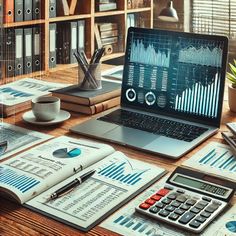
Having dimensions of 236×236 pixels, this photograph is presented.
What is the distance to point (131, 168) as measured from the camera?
1275mm

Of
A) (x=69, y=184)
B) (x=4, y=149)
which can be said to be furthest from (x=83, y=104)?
(x=69, y=184)

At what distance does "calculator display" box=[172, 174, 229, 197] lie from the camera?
3.68 feet

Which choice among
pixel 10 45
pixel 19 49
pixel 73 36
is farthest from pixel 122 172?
pixel 73 36

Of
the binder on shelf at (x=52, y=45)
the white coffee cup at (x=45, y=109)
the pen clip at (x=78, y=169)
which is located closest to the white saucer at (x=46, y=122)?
the white coffee cup at (x=45, y=109)

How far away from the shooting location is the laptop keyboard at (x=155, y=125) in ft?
4.92

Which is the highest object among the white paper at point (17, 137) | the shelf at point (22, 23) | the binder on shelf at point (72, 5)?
the binder on shelf at point (72, 5)

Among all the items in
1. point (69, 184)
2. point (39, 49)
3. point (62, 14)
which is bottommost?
point (69, 184)

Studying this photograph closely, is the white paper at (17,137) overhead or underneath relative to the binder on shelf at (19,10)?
underneath

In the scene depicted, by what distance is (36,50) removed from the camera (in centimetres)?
303

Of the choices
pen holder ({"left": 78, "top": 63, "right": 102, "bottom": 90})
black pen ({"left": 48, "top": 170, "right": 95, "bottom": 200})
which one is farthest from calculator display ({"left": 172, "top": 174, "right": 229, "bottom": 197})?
pen holder ({"left": 78, "top": 63, "right": 102, "bottom": 90})

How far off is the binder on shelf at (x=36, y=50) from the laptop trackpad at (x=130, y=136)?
1562 millimetres

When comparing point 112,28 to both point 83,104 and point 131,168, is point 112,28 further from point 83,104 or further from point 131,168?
point 131,168

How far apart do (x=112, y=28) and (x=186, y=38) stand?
7.35 feet

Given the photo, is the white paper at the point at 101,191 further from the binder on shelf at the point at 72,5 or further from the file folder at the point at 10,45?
the binder on shelf at the point at 72,5
